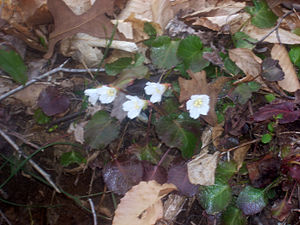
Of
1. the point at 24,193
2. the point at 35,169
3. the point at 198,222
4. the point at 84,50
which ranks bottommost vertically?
the point at 198,222

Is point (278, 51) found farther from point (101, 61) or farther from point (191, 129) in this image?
point (101, 61)

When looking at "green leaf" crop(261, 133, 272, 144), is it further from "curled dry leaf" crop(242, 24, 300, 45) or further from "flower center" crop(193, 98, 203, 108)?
"curled dry leaf" crop(242, 24, 300, 45)

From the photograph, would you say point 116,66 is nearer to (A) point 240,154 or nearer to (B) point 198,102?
(B) point 198,102

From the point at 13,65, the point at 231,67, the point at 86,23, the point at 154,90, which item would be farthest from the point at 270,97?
the point at 13,65

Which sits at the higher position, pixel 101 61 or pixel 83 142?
pixel 101 61

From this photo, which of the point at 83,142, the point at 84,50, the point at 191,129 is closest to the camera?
the point at 191,129

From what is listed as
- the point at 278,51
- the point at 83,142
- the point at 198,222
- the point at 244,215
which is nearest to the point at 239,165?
the point at 244,215
